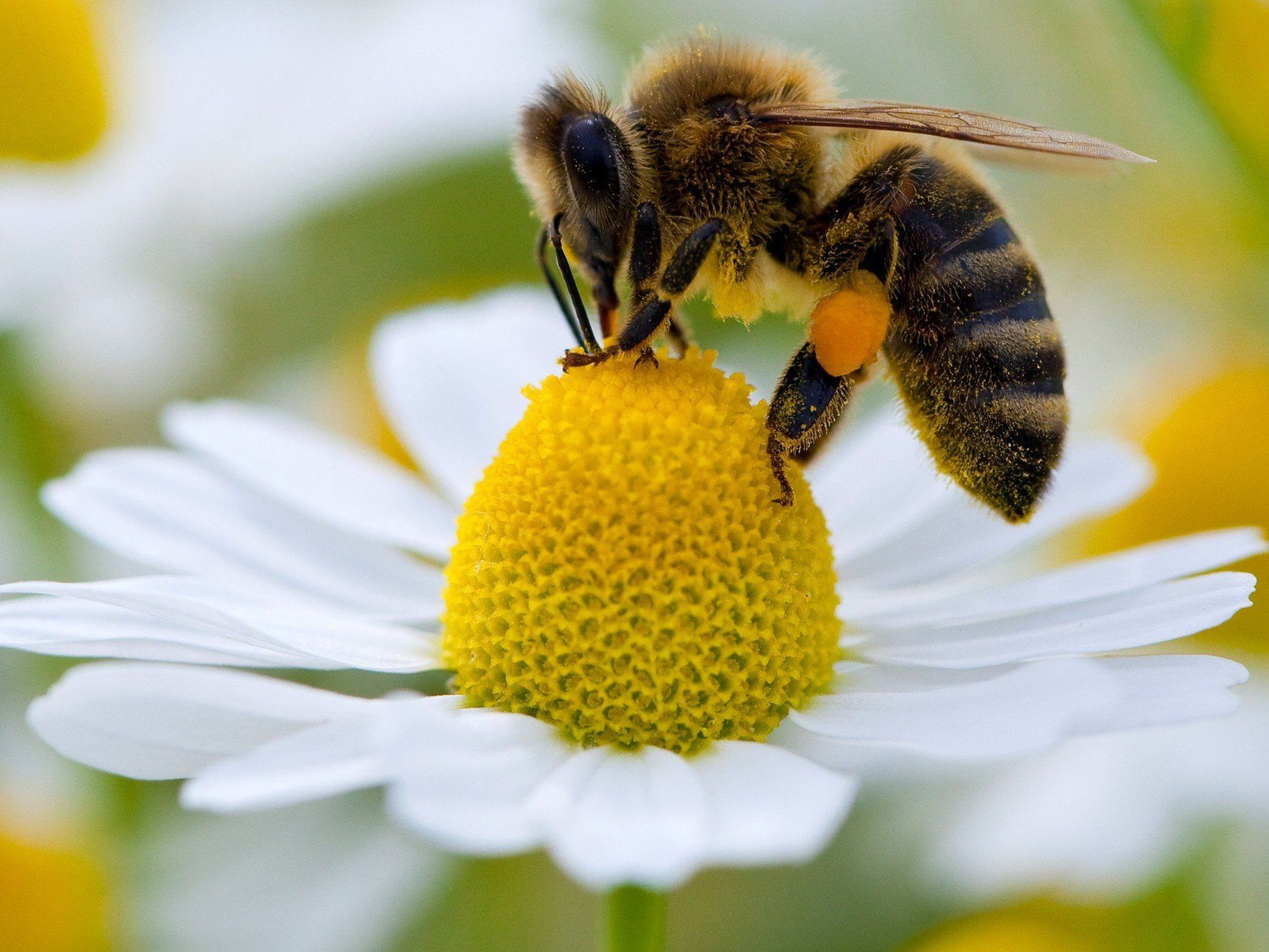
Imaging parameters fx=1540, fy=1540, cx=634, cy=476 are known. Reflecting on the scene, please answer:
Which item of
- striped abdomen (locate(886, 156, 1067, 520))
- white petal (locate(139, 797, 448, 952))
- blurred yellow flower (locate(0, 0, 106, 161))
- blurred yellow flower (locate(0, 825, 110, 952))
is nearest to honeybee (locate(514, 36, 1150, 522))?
striped abdomen (locate(886, 156, 1067, 520))

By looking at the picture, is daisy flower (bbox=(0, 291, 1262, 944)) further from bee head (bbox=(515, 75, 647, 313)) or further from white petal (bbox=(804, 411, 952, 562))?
bee head (bbox=(515, 75, 647, 313))

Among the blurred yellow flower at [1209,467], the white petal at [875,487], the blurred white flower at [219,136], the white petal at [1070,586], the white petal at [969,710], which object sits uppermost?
the blurred white flower at [219,136]

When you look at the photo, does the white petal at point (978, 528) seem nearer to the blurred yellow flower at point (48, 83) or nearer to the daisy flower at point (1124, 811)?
the daisy flower at point (1124, 811)

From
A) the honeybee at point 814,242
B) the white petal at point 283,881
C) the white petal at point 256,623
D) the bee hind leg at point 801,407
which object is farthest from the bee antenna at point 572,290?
the white petal at point 283,881

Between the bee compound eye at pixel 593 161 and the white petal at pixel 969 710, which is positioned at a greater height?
the bee compound eye at pixel 593 161

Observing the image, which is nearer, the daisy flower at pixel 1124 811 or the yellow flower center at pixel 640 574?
the yellow flower center at pixel 640 574

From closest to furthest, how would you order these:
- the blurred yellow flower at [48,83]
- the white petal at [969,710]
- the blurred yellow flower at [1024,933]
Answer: the white petal at [969,710]
the blurred yellow flower at [1024,933]
the blurred yellow flower at [48,83]

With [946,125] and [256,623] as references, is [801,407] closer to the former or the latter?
[946,125]
